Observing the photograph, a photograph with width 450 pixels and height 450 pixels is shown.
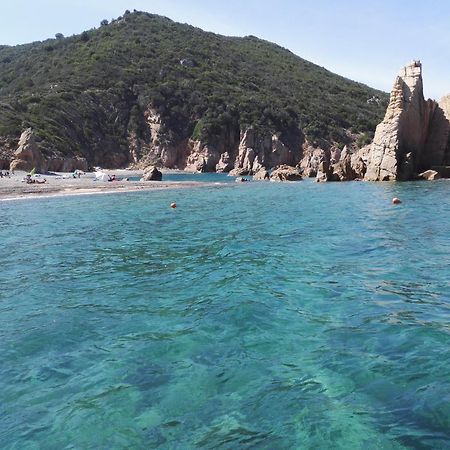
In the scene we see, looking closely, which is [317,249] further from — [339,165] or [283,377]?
[339,165]

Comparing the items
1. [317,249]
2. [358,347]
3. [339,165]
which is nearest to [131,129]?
[339,165]

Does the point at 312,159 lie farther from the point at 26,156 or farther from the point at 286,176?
the point at 26,156

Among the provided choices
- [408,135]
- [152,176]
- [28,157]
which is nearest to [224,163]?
[152,176]

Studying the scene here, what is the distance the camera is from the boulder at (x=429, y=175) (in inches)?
1778

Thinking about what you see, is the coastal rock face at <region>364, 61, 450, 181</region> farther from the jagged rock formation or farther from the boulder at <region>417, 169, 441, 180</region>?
the jagged rock formation

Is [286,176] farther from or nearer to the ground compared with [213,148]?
nearer to the ground

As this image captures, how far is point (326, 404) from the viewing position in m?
5.84

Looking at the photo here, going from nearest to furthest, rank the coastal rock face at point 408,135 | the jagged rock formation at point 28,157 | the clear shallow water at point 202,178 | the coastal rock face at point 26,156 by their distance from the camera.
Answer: the coastal rock face at point 408,135, the clear shallow water at point 202,178, the coastal rock face at point 26,156, the jagged rock formation at point 28,157

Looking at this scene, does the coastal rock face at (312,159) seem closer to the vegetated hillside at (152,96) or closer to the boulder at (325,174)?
the vegetated hillside at (152,96)

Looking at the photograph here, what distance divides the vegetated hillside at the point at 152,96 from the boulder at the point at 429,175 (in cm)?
5775

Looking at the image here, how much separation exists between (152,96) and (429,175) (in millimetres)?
79599

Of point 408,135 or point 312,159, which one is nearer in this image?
point 408,135

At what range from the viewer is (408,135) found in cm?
4616

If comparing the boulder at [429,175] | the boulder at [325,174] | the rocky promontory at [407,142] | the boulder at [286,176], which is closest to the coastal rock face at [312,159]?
the boulder at [286,176]
